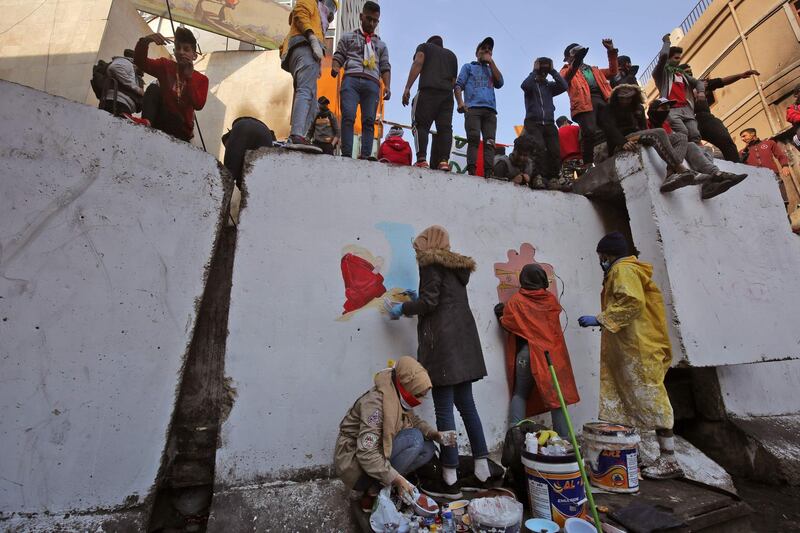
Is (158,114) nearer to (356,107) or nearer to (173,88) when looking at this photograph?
(173,88)

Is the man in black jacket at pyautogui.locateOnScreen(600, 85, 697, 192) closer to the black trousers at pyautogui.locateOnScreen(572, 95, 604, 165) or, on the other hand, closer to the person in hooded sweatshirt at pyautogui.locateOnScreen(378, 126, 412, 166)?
the black trousers at pyautogui.locateOnScreen(572, 95, 604, 165)

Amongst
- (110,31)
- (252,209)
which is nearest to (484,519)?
(252,209)

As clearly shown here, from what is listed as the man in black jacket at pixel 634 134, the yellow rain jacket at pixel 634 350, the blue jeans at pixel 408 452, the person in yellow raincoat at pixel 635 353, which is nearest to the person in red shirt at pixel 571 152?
the man in black jacket at pixel 634 134

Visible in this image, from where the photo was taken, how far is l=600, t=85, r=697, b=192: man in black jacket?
389 cm

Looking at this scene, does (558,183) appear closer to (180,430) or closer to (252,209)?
(252,209)

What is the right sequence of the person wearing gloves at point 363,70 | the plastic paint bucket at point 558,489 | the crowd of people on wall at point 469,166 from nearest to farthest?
the plastic paint bucket at point 558,489 → the crowd of people on wall at point 469,166 → the person wearing gloves at point 363,70

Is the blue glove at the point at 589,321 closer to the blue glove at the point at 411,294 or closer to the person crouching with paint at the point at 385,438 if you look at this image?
the blue glove at the point at 411,294

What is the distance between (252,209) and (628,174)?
143 inches

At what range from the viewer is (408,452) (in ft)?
7.87

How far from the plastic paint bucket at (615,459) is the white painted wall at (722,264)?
1.41 meters

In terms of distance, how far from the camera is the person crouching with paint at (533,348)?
121 inches

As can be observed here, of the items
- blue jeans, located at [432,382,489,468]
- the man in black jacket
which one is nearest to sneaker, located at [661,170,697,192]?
the man in black jacket

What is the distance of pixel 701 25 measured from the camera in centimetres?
1393

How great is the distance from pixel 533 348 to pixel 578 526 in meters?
1.29
